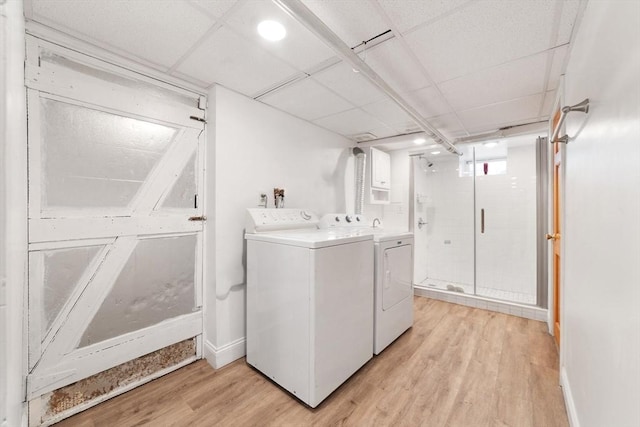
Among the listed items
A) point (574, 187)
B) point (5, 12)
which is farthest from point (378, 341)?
point (5, 12)

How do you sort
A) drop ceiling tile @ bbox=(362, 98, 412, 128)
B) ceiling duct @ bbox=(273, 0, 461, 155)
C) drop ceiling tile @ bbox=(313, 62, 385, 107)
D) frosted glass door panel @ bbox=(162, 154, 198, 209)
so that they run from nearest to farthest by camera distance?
ceiling duct @ bbox=(273, 0, 461, 155) → drop ceiling tile @ bbox=(313, 62, 385, 107) → frosted glass door panel @ bbox=(162, 154, 198, 209) → drop ceiling tile @ bbox=(362, 98, 412, 128)

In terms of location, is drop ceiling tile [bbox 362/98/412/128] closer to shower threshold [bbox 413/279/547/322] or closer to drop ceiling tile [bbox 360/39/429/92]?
drop ceiling tile [bbox 360/39/429/92]

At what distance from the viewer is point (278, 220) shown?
2.35 metres

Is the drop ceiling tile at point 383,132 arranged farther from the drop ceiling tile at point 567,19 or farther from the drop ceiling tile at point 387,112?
the drop ceiling tile at point 567,19

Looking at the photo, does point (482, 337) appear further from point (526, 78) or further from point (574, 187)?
point (526, 78)

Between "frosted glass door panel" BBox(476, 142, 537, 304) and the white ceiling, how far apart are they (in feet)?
4.76

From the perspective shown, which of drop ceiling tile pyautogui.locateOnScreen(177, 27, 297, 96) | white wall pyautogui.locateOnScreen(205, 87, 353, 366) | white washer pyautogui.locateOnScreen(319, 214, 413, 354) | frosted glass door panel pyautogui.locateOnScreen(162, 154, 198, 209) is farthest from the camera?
white washer pyautogui.locateOnScreen(319, 214, 413, 354)

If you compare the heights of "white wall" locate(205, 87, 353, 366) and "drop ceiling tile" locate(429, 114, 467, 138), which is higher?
"drop ceiling tile" locate(429, 114, 467, 138)

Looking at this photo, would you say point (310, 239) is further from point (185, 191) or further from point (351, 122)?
point (351, 122)

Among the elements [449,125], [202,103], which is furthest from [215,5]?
[449,125]

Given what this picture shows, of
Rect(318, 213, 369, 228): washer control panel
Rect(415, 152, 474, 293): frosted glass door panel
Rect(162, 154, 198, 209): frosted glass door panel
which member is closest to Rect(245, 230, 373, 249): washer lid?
Rect(162, 154, 198, 209): frosted glass door panel

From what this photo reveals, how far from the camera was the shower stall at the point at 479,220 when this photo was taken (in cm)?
369

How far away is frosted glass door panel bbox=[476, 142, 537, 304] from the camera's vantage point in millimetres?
3666

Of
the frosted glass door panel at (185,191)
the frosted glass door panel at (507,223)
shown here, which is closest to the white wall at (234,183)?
the frosted glass door panel at (185,191)
